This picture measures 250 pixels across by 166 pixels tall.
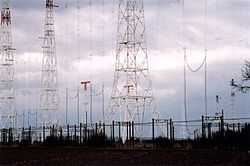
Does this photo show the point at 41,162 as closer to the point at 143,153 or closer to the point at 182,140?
the point at 143,153

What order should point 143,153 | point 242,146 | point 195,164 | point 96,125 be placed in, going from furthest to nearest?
point 96,125
point 242,146
point 143,153
point 195,164

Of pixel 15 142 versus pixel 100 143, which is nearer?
pixel 100 143

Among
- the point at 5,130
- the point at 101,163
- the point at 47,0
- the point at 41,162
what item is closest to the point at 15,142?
the point at 5,130

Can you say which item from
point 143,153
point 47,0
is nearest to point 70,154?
point 143,153

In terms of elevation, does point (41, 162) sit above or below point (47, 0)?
below

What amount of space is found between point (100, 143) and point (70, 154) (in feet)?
40.0

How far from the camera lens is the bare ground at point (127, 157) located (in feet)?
114

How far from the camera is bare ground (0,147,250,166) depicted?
3469 cm

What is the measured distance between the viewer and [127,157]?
1560 inches

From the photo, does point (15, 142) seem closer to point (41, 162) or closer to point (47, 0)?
point (47, 0)

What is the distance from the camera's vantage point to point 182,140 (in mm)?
54219

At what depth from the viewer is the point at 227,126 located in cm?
4831

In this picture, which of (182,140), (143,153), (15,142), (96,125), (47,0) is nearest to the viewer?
(143,153)

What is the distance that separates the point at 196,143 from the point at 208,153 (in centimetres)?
1286
